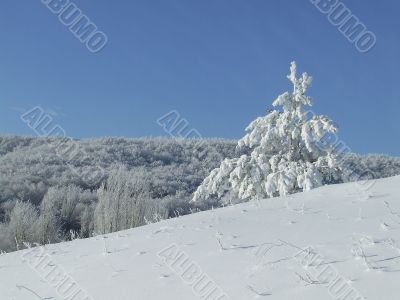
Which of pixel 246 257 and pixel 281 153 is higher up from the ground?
pixel 281 153

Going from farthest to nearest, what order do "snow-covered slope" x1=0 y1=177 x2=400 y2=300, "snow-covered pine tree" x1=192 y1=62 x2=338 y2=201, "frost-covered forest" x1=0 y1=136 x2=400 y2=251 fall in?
1. "frost-covered forest" x1=0 y1=136 x2=400 y2=251
2. "snow-covered pine tree" x1=192 y1=62 x2=338 y2=201
3. "snow-covered slope" x1=0 y1=177 x2=400 y2=300

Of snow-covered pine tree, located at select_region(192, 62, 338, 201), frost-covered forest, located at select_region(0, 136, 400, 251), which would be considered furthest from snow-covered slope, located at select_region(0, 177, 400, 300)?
snow-covered pine tree, located at select_region(192, 62, 338, 201)

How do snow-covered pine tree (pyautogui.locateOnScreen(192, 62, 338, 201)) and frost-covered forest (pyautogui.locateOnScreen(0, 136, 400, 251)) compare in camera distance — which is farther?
frost-covered forest (pyautogui.locateOnScreen(0, 136, 400, 251))

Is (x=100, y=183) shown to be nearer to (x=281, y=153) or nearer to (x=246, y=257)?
(x=281, y=153)

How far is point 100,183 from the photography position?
37.7 m

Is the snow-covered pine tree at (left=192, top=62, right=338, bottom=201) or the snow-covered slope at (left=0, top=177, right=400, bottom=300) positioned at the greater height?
the snow-covered pine tree at (left=192, top=62, right=338, bottom=201)

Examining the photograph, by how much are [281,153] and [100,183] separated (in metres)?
22.7

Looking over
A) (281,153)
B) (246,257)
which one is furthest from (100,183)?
(246,257)

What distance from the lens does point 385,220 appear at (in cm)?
562

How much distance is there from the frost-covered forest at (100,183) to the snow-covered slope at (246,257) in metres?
2.62

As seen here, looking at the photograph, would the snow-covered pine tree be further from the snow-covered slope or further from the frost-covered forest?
the snow-covered slope

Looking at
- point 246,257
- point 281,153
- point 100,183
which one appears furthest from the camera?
point 100,183

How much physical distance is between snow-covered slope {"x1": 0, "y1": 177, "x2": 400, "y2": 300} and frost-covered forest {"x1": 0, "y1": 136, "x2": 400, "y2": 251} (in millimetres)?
2619

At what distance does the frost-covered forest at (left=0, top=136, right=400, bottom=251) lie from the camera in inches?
746
